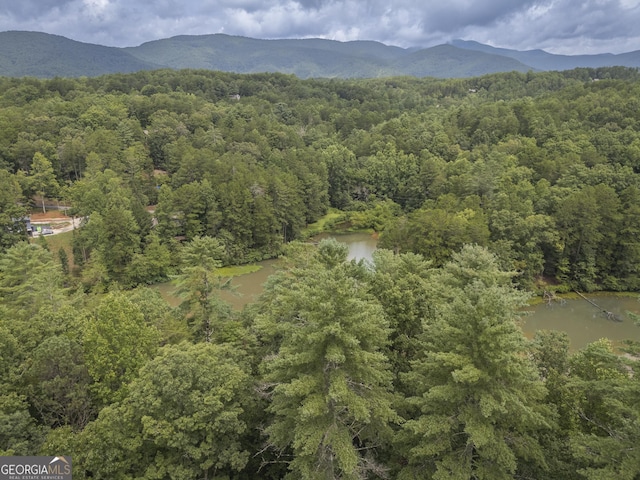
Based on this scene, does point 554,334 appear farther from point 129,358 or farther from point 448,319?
point 129,358

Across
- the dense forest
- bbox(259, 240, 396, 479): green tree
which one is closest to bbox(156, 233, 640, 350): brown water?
the dense forest

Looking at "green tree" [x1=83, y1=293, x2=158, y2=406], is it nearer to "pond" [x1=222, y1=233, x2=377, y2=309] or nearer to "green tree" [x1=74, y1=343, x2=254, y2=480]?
"green tree" [x1=74, y1=343, x2=254, y2=480]

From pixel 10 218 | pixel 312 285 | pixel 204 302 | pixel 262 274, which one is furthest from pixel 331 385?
pixel 10 218

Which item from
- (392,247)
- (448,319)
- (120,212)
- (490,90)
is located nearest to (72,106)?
(120,212)

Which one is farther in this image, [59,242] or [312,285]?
[59,242]

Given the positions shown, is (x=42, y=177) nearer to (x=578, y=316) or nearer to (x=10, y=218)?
(x=10, y=218)

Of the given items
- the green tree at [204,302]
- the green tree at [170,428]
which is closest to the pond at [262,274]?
the green tree at [204,302]

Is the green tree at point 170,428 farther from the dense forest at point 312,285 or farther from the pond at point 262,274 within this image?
the pond at point 262,274

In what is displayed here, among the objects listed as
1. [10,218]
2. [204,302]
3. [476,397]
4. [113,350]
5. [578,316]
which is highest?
[476,397]

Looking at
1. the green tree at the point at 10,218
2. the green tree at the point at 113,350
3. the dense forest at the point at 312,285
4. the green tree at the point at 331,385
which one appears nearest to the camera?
the green tree at the point at 331,385
